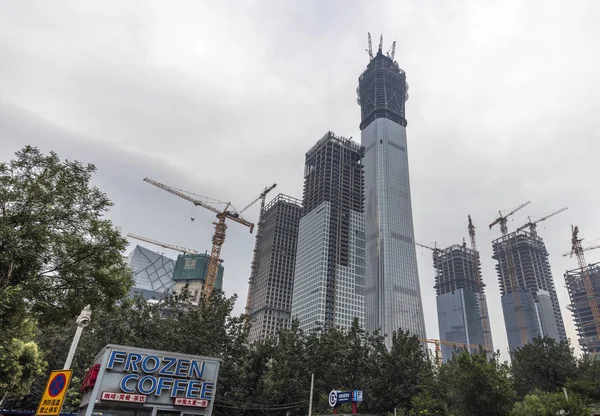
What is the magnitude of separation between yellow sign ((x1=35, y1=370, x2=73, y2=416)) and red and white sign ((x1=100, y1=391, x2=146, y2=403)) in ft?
49.6

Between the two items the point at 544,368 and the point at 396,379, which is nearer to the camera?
the point at 396,379

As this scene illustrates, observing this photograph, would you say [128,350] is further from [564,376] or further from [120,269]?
[564,376]

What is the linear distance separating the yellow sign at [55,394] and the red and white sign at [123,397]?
49.6 ft

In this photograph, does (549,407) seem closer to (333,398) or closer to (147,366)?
(333,398)

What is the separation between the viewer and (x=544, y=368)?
187ft

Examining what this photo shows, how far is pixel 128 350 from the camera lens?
29.7 m

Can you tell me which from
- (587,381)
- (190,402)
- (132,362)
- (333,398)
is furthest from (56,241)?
(587,381)

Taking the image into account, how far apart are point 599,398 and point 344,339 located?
104 ft

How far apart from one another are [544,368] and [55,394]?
211 ft

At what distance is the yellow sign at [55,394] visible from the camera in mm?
14117

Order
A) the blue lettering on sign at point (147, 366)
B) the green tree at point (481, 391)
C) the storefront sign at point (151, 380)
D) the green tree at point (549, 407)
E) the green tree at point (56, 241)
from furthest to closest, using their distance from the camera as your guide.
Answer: the green tree at point (481, 391) < the green tree at point (549, 407) < the blue lettering on sign at point (147, 366) < the storefront sign at point (151, 380) < the green tree at point (56, 241)

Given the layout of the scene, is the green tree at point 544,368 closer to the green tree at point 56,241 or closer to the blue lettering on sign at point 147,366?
the blue lettering on sign at point 147,366

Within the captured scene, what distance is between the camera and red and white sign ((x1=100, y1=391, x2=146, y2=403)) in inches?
1094

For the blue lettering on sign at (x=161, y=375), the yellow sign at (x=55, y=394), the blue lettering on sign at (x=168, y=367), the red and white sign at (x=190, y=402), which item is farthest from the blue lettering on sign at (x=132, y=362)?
the yellow sign at (x=55, y=394)
